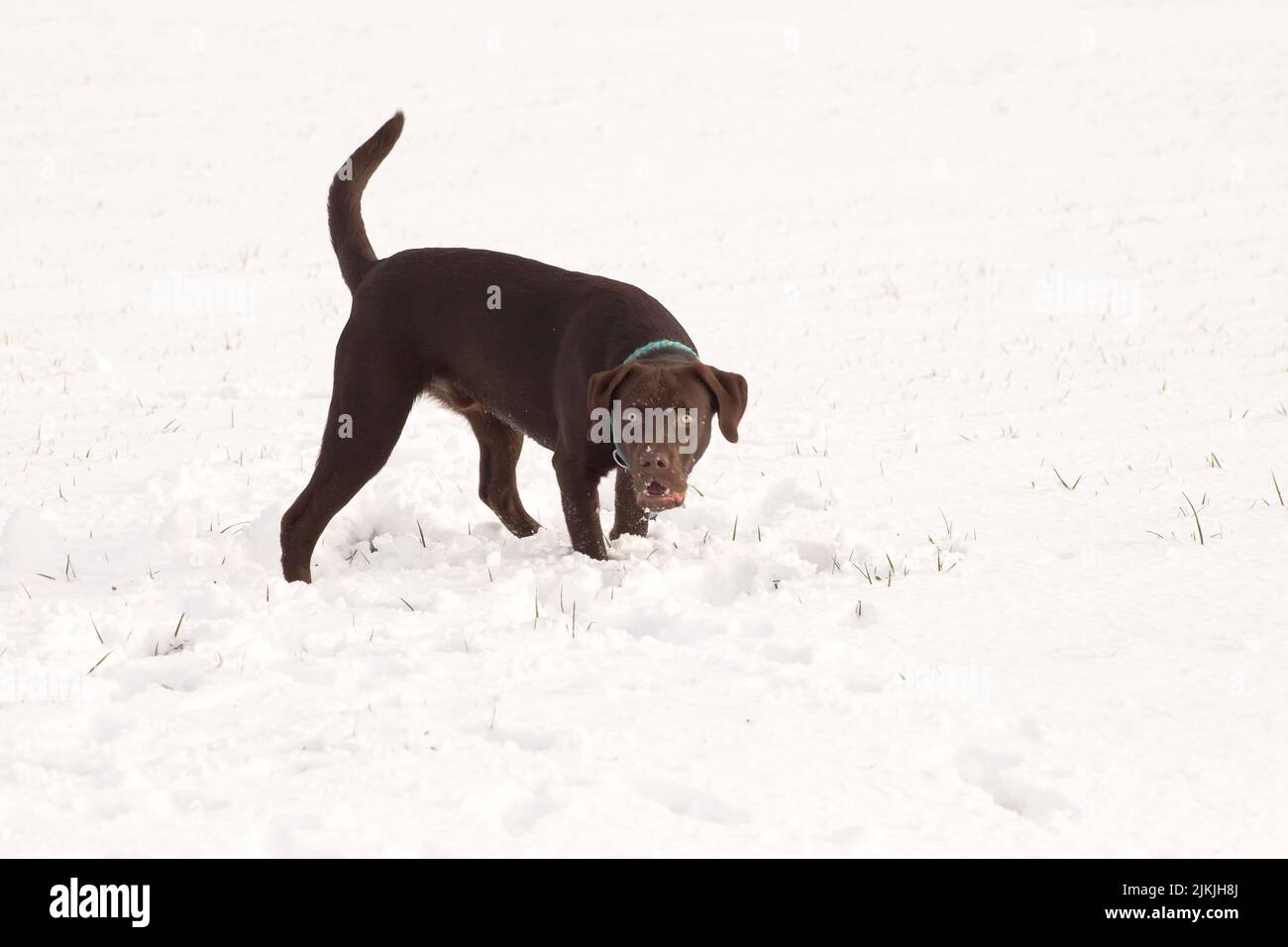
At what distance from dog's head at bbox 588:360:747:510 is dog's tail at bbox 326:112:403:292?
5.20ft

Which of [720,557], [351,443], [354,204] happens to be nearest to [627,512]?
[720,557]

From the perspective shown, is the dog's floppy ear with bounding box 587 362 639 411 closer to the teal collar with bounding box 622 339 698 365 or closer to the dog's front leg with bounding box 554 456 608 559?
the teal collar with bounding box 622 339 698 365

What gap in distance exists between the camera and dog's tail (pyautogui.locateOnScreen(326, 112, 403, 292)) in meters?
5.32

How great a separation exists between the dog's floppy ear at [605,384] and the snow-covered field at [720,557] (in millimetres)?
601

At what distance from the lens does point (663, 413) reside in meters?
4.21

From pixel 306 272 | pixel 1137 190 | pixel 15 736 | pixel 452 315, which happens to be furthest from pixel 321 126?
pixel 15 736

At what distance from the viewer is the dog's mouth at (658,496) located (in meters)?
4.14

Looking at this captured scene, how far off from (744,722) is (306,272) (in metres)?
10.0

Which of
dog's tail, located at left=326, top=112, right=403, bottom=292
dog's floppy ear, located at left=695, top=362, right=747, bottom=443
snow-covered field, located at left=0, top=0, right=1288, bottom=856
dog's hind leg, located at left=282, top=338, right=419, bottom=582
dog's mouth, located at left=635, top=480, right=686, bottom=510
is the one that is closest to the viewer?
snow-covered field, located at left=0, top=0, right=1288, bottom=856

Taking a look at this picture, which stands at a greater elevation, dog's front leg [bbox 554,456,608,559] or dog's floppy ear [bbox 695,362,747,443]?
dog's floppy ear [bbox 695,362,747,443]

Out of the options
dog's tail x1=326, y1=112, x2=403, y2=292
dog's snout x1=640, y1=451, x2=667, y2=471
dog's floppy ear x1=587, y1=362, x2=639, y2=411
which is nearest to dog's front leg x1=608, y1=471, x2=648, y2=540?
dog's floppy ear x1=587, y1=362, x2=639, y2=411

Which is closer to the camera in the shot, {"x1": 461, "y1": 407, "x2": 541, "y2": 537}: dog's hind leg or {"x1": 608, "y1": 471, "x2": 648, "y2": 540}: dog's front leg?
{"x1": 608, "y1": 471, "x2": 648, "y2": 540}: dog's front leg

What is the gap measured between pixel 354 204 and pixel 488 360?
104 cm
